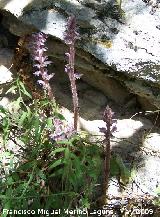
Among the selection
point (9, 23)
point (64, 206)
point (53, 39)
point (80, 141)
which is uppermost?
point (9, 23)

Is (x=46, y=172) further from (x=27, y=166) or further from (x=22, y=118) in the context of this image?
(x=22, y=118)

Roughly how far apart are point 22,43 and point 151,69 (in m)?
1.43

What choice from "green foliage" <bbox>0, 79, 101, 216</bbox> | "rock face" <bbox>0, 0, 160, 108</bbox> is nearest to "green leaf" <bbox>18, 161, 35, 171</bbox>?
"green foliage" <bbox>0, 79, 101, 216</bbox>

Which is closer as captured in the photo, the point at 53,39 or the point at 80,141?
the point at 80,141

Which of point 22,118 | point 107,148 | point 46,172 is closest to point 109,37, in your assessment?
point 22,118

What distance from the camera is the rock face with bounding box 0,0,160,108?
3727 millimetres

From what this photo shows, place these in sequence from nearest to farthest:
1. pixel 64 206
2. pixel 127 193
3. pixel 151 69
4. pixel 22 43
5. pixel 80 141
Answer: pixel 64 206
pixel 80 141
pixel 127 193
pixel 151 69
pixel 22 43

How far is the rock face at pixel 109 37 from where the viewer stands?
373cm

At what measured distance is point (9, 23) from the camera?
14.5ft

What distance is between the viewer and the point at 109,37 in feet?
12.7

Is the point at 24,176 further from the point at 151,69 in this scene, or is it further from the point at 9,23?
the point at 9,23

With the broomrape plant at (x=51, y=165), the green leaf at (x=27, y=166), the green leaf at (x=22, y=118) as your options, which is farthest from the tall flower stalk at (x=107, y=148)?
the green leaf at (x=22, y=118)

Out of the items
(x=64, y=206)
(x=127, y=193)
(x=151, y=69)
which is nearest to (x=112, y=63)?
(x=151, y=69)

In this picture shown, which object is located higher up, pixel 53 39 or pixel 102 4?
pixel 102 4
